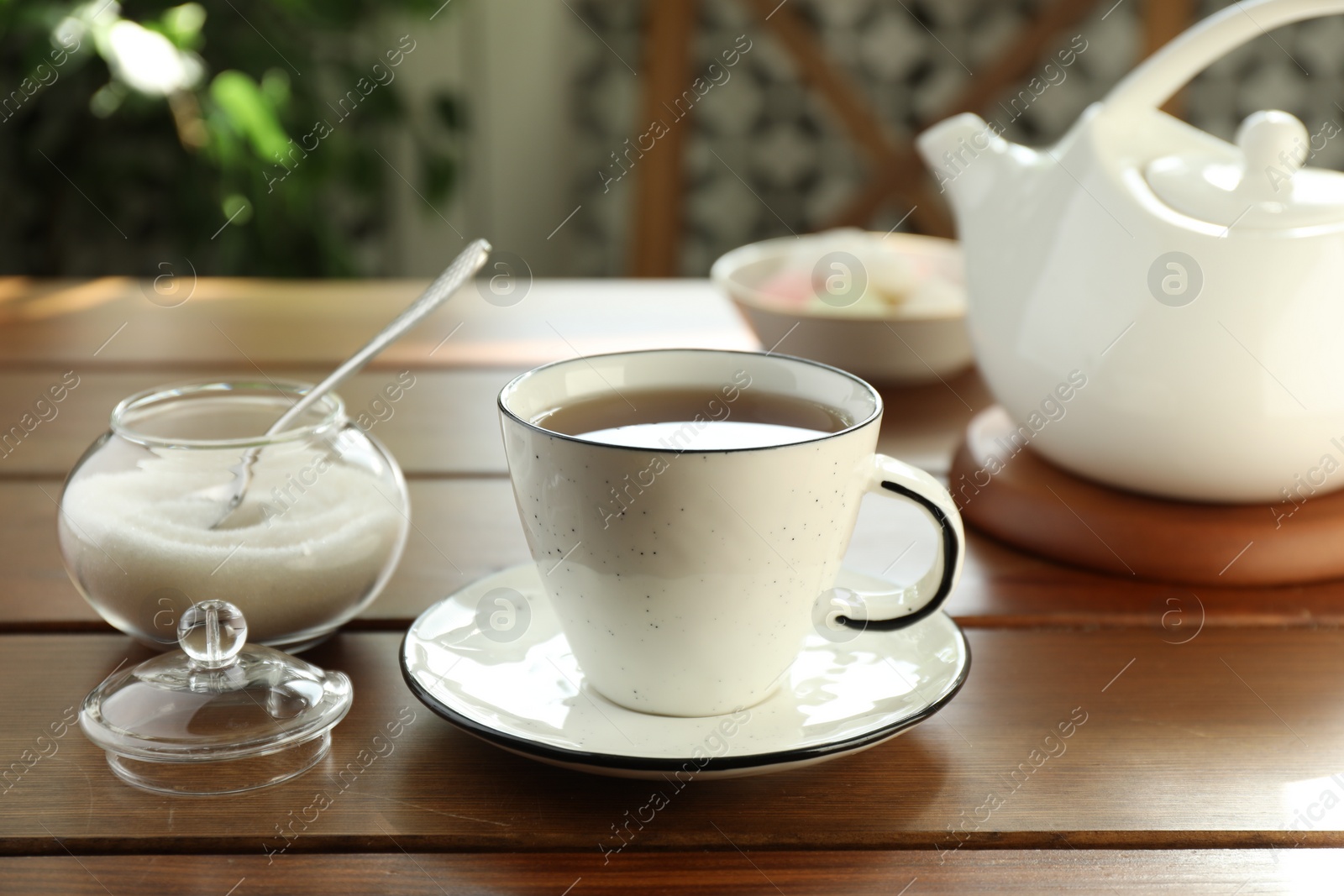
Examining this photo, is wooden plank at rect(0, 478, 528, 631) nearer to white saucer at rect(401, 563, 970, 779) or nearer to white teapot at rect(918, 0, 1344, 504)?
white saucer at rect(401, 563, 970, 779)

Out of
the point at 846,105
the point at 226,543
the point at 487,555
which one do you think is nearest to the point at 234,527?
the point at 226,543

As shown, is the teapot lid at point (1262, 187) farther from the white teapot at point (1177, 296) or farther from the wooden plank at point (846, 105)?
the wooden plank at point (846, 105)

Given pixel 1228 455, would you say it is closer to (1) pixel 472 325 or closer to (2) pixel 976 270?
(2) pixel 976 270

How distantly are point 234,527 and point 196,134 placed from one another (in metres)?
1.31

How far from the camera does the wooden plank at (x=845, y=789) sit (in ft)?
1.12

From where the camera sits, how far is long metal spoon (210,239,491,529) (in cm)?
45

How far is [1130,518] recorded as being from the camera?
21.1 inches

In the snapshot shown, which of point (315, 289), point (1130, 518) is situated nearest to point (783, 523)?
point (1130, 518)

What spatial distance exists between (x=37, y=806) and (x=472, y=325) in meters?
0.62

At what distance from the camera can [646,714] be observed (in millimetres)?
395

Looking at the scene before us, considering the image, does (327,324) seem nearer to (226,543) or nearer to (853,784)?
(226,543)

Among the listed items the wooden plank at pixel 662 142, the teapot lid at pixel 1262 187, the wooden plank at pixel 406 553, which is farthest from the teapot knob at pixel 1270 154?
the wooden plank at pixel 662 142

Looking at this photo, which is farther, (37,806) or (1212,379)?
(1212,379)

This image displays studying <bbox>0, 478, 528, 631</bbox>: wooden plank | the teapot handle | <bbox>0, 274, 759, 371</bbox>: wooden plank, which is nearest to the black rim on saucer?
<bbox>0, 478, 528, 631</bbox>: wooden plank
